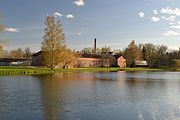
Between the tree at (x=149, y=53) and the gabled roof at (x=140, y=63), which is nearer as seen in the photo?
the gabled roof at (x=140, y=63)

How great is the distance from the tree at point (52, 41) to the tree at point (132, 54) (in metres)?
56.3

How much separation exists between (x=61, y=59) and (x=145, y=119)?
194 feet

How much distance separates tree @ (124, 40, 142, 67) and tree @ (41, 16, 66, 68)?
56.3 metres

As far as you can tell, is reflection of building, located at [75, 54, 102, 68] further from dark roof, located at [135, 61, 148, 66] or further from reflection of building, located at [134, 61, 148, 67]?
dark roof, located at [135, 61, 148, 66]

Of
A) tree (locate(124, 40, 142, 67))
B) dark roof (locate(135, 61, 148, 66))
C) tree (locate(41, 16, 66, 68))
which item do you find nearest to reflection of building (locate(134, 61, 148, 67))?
dark roof (locate(135, 61, 148, 66))

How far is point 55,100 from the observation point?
24094 mm

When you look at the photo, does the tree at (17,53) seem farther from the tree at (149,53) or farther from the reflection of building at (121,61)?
the tree at (149,53)

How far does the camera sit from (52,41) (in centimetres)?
7294

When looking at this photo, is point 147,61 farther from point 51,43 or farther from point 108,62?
point 51,43

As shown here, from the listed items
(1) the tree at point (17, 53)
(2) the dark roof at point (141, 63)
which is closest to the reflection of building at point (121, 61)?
(2) the dark roof at point (141, 63)

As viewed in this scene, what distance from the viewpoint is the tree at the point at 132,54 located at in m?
125

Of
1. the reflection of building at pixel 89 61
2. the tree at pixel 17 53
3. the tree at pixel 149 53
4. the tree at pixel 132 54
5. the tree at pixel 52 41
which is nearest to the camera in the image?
the tree at pixel 52 41

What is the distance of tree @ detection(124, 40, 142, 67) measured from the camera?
12469 centimetres

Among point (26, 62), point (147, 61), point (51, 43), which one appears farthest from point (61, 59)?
point (147, 61)
